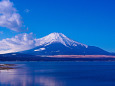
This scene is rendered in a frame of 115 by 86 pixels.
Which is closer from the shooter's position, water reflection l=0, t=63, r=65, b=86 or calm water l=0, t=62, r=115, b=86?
water reflection l=0, t=63, r=65, b=86

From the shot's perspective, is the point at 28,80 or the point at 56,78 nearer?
the point at 28,80

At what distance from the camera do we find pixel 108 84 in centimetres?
3584

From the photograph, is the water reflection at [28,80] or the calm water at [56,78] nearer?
the water reflection at [28,80]

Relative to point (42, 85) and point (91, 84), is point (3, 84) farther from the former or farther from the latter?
point (91, 84)

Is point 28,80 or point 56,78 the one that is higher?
point 56,78

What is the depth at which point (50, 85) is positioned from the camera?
34281mm

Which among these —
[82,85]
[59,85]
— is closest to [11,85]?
[59,85]

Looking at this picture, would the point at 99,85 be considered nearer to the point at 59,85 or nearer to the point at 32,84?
the point at 59,85

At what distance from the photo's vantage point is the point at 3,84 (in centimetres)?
3478

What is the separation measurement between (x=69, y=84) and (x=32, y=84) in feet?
19.5

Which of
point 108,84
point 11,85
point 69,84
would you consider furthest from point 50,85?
point 108,84

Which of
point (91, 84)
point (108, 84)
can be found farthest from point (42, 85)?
point (108, 84)

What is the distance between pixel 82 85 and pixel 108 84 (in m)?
4.48

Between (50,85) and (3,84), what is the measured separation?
291 inches
